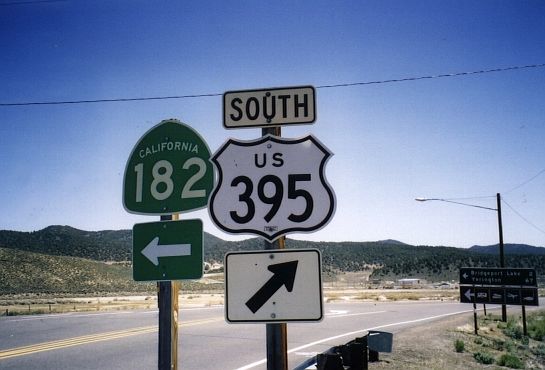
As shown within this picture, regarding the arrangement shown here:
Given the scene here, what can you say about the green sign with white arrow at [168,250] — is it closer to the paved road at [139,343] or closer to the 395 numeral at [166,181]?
the 395 numeral at [166,181]

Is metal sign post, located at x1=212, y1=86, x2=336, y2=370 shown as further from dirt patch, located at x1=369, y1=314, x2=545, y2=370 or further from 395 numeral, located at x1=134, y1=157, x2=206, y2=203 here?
dirt patch, located at x1=369, y1=314, x2=545, y2=370

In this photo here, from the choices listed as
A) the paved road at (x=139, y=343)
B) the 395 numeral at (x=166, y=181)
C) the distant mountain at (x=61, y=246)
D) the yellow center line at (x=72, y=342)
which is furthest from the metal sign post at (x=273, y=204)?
the distant mountain at (x=61, y=246)

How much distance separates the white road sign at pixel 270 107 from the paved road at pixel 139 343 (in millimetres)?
7946

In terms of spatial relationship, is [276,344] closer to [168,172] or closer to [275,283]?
[275,283]

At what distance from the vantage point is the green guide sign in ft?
10.8

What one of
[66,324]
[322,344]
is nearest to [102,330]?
[66,324]

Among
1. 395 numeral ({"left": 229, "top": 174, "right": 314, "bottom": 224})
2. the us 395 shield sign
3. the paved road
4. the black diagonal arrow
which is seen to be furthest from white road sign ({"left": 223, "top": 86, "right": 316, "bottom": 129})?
the paved road

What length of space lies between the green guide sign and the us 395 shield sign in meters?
0.62

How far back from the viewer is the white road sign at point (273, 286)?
7.99 feet

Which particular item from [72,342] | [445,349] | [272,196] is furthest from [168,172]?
[445,349]

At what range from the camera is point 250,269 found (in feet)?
8.30

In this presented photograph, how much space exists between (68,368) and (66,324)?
9.84m

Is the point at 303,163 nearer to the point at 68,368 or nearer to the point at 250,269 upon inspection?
the point at 250,269

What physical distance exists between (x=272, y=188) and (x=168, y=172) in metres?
1.12
